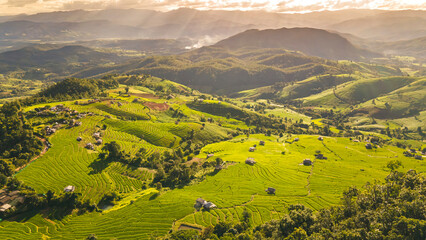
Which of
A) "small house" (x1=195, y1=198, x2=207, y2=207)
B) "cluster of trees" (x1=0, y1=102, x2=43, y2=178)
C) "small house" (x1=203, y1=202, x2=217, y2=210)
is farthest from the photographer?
"cluster of trees" (x1=0, y1=102, x2=43, y2=178)

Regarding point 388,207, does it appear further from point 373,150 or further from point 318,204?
point 373,150

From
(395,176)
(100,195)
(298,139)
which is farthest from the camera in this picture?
(298,139)

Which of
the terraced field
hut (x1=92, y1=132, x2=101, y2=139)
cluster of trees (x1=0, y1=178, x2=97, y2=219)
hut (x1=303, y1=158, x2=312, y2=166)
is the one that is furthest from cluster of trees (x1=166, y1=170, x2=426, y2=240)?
hut (x1=92, y1=132, x2=101, y2=139)

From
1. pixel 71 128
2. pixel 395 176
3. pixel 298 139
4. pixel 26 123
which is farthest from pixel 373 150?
pixel 26 123

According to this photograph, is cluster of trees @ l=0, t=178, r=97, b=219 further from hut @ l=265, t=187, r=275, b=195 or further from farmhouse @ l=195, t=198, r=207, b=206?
hut @ l=265, t=187, r=275, b=195

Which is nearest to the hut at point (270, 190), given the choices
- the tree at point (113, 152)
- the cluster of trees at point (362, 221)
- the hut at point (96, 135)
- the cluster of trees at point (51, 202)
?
the cluster of trees at point (362, 221)

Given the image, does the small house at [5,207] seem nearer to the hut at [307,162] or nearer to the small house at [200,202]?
the small house at [200,202]
